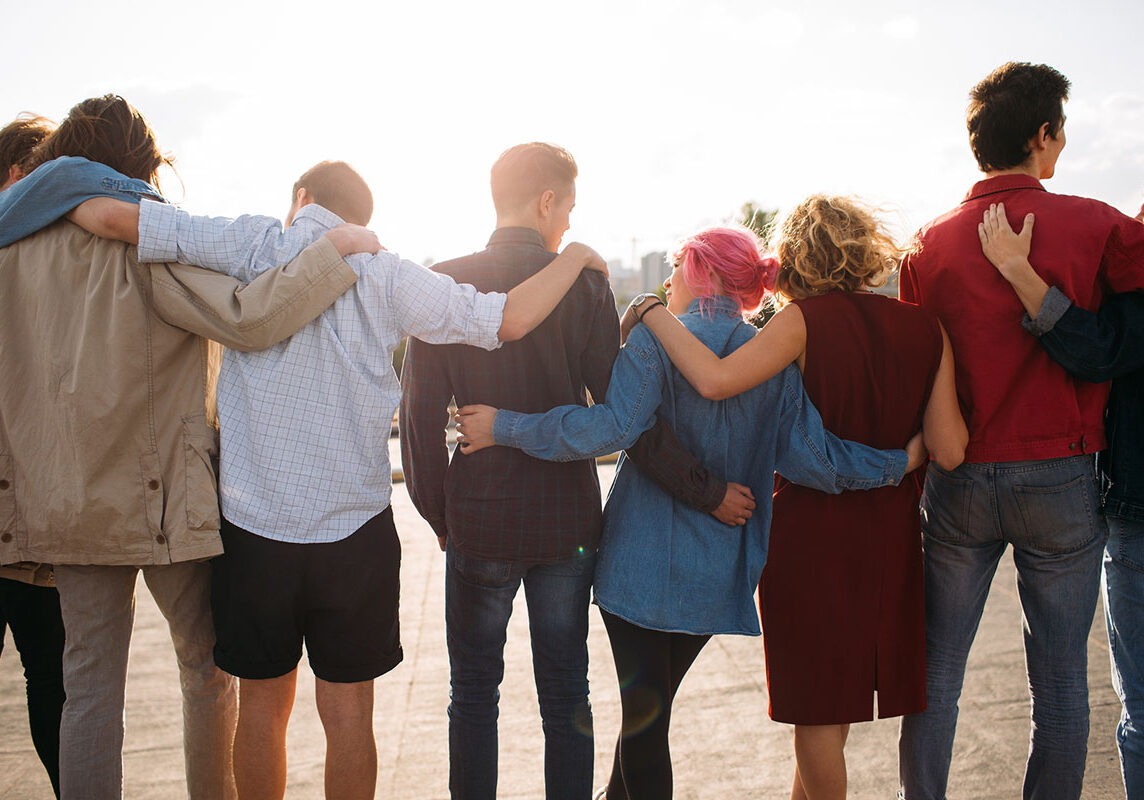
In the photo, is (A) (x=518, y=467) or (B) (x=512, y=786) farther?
(B) (x=512, y=786)

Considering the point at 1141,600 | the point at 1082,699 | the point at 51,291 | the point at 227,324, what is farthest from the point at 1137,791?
the point at 51,291

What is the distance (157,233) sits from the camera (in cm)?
190

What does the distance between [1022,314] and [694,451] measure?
38.9 inches

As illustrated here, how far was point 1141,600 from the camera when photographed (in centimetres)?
215

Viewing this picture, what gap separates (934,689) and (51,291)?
2667mm

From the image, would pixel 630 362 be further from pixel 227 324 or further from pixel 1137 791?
pixel 1137 791

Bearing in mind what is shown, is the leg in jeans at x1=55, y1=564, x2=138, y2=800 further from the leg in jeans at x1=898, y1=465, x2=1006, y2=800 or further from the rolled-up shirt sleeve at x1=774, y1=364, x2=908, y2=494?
the leg in jeans at x1=898, y1=465, x2=1006, y2=800

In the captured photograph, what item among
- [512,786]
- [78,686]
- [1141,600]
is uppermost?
[1141,600]

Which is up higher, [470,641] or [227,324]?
[227,324]

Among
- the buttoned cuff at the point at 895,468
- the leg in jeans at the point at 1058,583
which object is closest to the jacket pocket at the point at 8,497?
the buttoned cuff at the point at 895,468

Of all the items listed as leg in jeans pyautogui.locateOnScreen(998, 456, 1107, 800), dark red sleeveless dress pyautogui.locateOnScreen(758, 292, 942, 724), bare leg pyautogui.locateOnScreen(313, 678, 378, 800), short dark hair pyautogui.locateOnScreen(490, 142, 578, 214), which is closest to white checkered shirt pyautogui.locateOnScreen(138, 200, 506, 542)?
short dark hair pyautogui.locateOnScreen(490, 142, 578, 214)

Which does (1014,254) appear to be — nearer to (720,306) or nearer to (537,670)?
(720,306)

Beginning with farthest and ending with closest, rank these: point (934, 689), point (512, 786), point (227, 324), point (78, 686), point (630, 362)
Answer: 1. point (512, 786)
2. point (934, 689)
3. point (630, 362)
4. point (78, 686)
5. point (227, 324)

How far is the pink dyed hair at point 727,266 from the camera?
7.30 feet
